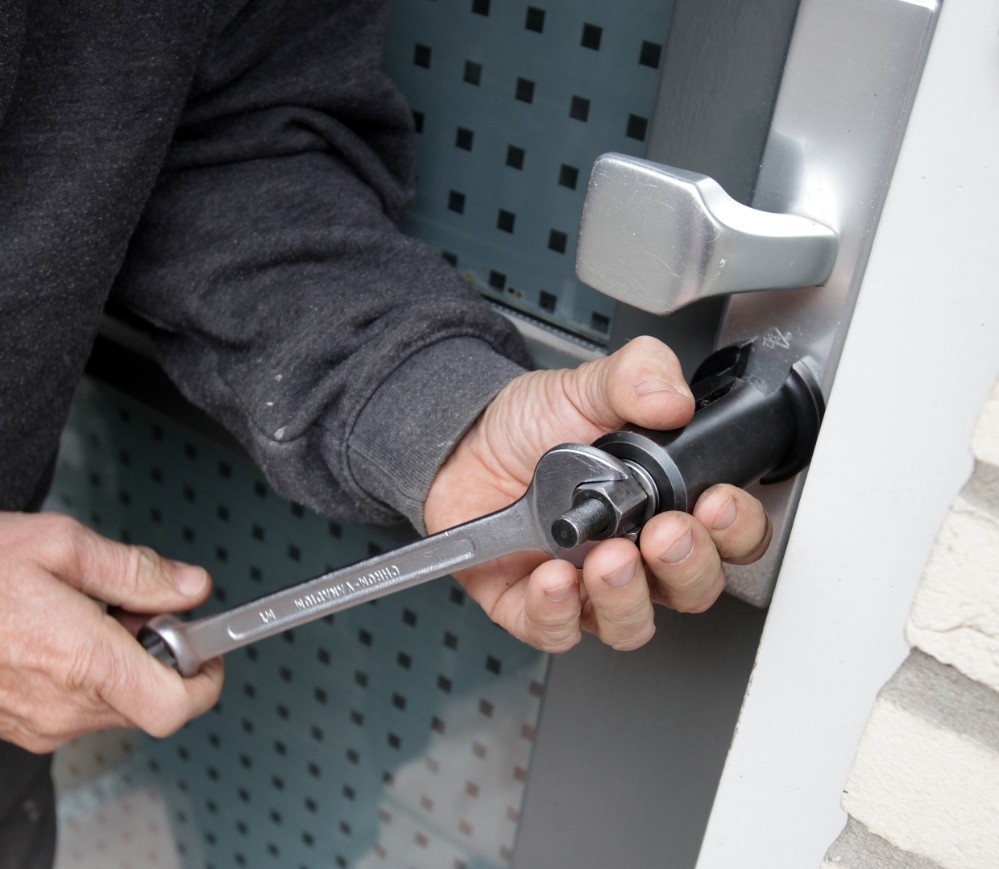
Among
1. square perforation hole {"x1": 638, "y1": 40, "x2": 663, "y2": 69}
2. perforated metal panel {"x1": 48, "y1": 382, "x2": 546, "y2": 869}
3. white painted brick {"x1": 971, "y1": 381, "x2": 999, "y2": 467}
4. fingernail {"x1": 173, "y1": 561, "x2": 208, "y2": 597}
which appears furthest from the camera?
perforated metal panel {"x1": 48, "y1": 382, "x2": 546, "y2": 869}

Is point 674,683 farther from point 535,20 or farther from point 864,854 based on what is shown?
point 535,20

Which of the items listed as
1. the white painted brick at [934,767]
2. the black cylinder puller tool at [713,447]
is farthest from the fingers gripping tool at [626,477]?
the white painted brick at [934,767]

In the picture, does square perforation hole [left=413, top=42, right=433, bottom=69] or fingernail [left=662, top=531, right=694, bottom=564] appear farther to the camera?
square perforation hole [left=413, top=42, right=433, bottom=69]

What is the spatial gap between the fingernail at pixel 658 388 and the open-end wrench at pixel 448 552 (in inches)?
1.7

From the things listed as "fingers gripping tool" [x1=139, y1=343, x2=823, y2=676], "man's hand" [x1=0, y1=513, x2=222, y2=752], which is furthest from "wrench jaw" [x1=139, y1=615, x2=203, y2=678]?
"fingers gripping tool" [x1=139, y1=343, x2=823, y2=676]

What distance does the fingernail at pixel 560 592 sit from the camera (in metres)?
0.48

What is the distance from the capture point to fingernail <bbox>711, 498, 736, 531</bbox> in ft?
1.41

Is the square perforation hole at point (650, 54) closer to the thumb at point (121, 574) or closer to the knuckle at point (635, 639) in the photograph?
the knuckle at point (635, 639)

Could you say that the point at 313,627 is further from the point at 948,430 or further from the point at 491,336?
the point at 948,430

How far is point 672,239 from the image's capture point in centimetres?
40

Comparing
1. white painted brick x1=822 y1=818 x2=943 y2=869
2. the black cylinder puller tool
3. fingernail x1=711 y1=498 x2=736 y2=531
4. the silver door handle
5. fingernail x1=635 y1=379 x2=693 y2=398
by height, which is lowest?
white painted brick x1=822 y1=818 x2=943 y2=869

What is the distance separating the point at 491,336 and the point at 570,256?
0.08 m

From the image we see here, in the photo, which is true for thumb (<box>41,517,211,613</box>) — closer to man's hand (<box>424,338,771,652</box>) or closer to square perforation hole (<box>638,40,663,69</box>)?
man's hand (<box>424,338,771,652</box>)

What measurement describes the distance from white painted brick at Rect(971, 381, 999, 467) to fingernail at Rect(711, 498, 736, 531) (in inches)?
4.1
